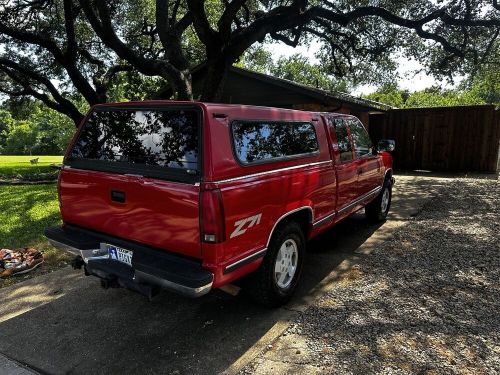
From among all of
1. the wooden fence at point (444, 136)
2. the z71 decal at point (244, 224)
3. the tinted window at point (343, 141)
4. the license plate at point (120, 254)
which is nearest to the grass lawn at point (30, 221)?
the license plate at point (120, 254)

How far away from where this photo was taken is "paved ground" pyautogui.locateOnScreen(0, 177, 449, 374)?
3.12 metres

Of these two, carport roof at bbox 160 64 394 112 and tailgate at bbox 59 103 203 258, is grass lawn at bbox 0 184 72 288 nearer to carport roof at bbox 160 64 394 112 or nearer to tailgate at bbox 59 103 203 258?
tailgate at bbox 59 103 203 258

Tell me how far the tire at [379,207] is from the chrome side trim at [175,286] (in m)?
4.67

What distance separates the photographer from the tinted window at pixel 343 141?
16.5ft

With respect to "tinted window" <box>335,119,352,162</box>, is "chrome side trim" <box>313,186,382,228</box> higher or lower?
lower

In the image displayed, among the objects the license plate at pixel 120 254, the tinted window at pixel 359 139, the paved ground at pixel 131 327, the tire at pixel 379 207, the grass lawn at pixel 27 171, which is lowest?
the grass lawn at pixel 27 171

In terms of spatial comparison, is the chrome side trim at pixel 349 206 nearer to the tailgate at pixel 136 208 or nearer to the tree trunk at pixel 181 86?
the tailgate at pixel 136 208

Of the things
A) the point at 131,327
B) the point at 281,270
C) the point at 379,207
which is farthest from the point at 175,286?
the point at 379,207

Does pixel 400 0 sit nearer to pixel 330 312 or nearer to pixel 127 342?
pixel 330 312

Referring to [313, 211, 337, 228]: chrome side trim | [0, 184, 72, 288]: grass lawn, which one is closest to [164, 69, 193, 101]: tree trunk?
[0, 184, 72, 288]: grass lawn

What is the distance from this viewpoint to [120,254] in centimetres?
340

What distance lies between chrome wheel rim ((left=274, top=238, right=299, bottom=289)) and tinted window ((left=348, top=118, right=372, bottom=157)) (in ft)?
7.08

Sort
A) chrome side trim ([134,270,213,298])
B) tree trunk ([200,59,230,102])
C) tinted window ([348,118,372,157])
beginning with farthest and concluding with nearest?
1. tree trunk ([200,59,230,102])
2. tinted window ([348,118,372,157])
3. chrome side trim ([134,270,213,298])

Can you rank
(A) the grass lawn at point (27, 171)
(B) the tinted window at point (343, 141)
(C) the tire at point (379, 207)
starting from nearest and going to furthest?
(B) the tinted window at point (343, 141), (C) the tire at point (379, 207), (A) the grass lawn at point (27, 171)
